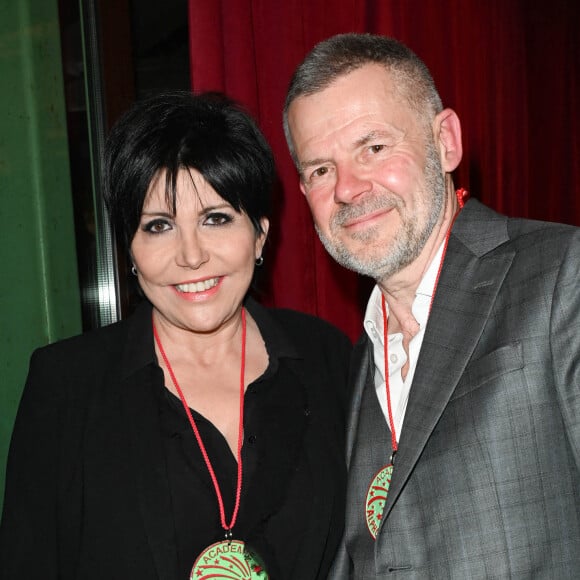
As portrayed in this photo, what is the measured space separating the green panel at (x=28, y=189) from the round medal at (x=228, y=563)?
1.05 metres

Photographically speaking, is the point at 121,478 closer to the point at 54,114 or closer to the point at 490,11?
the point at 54,114

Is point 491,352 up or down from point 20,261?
down

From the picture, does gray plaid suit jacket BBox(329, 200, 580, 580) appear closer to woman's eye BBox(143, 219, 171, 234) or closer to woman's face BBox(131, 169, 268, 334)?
woman's face BBox(131, 169, 268, 334)

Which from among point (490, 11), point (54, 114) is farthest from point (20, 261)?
point (490, 11)

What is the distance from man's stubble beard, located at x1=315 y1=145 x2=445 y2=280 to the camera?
5.46ft

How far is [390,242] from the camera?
167 cm

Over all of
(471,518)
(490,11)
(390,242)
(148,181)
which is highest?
(490,11)

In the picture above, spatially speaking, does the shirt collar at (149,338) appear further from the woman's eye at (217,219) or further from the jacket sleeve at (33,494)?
the woman's eye at (217,219)

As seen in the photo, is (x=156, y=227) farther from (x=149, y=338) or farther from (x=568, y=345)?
(x=568, y=345)

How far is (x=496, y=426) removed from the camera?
4.48ft

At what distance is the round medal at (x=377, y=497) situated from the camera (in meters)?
1.66

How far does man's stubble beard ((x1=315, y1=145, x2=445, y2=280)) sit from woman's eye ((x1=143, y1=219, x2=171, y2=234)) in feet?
1.39

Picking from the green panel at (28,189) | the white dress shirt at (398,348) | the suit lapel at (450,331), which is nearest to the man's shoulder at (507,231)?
the suit lapel at (450,331)

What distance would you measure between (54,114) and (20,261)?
0.51m
